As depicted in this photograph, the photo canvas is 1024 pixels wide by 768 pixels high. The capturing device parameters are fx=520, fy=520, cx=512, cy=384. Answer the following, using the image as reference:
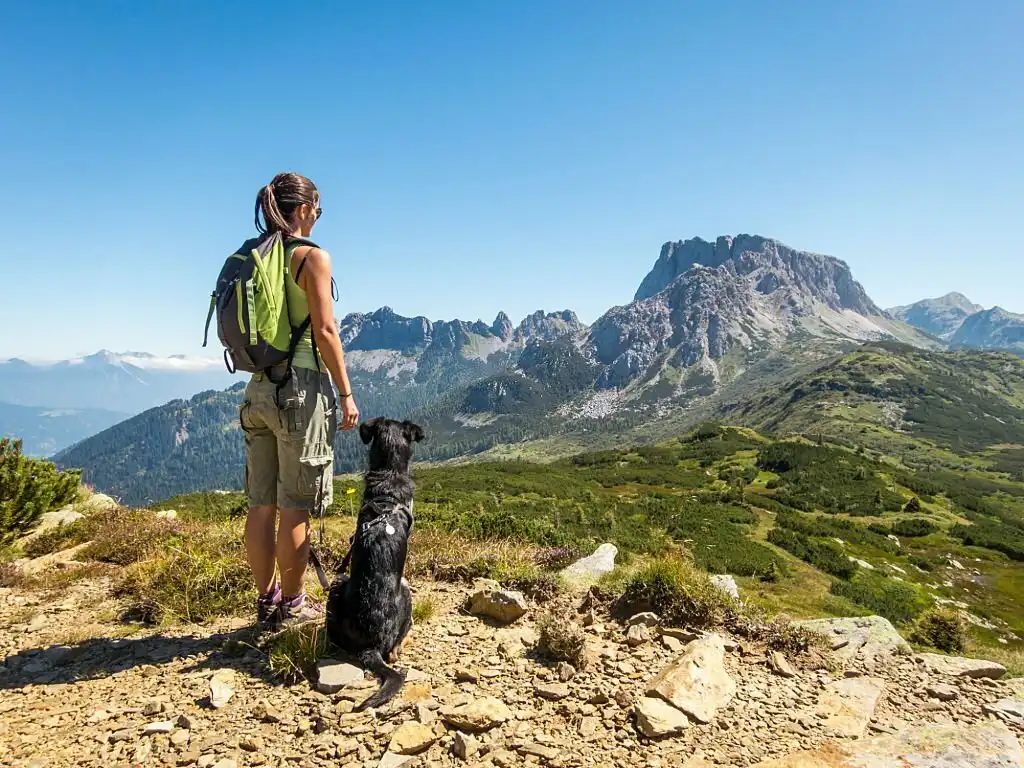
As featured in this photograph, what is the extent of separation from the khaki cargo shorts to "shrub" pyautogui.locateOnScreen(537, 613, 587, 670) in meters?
2.15

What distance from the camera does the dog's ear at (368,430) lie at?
4.66 meters

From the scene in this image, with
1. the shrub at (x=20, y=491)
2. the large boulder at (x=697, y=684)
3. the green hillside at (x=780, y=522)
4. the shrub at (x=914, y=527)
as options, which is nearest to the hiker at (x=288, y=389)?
the green hillside at (x=780, y=522)

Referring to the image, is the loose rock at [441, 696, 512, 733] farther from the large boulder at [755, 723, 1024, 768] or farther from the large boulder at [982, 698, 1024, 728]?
the large boulder at [982, 698, 1024, 728]

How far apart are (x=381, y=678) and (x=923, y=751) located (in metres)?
3.62

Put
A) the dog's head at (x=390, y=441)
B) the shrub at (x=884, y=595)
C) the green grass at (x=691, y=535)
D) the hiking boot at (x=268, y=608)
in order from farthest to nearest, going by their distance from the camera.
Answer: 1. the shrub at (x=884, y=595)
2. the green grass at (x=691, y=535)
3. the dog's head at (x=390, y=441)
4. the hiking boot at (x=268, y=608)

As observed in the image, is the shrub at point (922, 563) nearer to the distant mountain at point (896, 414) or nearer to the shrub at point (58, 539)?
the shrub at point (58, 539)

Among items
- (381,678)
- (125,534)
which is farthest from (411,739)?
(125,534)

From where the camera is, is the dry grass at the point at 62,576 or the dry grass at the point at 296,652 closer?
the dry grass at the point at 296,652

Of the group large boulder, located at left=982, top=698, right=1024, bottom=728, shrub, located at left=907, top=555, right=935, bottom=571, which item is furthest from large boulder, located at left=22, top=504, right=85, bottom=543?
shrub, located at left=907, top=555, right=935, bottom=571

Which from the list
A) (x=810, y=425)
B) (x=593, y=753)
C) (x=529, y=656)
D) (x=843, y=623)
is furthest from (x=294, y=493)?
(x=810, y=425)

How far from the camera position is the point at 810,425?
482ft

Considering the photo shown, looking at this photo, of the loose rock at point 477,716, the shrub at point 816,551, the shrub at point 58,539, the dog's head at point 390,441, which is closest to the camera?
the loose rock at point 477,716

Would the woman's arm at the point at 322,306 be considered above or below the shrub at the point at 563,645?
above

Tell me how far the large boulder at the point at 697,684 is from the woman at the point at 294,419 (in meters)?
2.94
